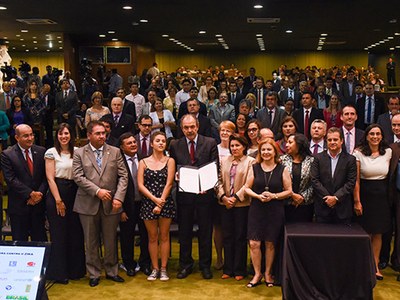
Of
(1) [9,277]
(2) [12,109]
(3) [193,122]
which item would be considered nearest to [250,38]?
(2) [12,109]

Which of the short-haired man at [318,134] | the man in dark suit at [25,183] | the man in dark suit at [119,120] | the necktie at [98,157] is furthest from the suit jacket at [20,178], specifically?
the short-haired man at [318,134]

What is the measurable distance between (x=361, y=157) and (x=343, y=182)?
381mm

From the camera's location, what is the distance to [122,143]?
17.7 ft

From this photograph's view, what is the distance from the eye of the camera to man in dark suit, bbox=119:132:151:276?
17.3 feet

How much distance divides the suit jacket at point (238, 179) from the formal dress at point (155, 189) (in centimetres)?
51

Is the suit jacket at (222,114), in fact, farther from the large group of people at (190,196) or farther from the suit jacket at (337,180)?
the suit jacket at (337,180)

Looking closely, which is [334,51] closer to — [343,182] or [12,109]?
[12,109]

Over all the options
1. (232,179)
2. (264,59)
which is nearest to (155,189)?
(232,179)

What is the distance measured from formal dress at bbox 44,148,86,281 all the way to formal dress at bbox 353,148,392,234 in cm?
273

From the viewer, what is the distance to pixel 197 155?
5.29 metres

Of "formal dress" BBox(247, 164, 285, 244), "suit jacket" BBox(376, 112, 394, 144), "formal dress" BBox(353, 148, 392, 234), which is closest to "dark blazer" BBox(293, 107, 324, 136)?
"suit jacket" BBox(376, 112, 394, 144)

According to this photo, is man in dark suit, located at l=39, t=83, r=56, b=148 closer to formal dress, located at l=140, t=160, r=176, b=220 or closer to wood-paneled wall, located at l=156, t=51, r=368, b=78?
formal dress, located at l=140, t=160, r=176, b=220

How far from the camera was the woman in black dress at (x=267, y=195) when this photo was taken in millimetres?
4844

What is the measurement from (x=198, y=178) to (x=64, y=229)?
137cm
